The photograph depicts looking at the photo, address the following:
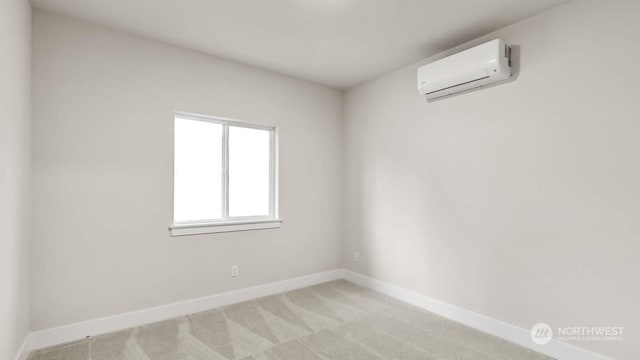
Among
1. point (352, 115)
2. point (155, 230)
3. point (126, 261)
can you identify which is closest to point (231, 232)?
point (155, 230)

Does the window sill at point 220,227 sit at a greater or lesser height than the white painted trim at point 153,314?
greater

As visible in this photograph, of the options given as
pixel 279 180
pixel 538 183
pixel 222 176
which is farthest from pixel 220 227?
pixel 538 183

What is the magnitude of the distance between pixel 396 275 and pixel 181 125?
113 inches

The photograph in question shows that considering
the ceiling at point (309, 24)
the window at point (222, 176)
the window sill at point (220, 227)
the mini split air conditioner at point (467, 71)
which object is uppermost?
the ceiling at point (309, 24)

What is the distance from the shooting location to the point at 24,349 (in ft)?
7.13

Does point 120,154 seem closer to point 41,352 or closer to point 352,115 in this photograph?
point 41,352

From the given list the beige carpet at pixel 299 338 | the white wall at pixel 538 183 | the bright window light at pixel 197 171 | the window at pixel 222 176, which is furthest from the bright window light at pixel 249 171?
the white wall at pixel 538 183

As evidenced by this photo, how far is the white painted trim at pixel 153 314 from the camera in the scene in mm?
2376

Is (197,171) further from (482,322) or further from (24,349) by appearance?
(482,322)

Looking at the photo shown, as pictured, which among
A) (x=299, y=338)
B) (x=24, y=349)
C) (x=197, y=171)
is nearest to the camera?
(x=24, y=349)

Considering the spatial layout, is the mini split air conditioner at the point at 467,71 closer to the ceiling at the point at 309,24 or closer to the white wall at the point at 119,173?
the ceiling at the point at 309,24

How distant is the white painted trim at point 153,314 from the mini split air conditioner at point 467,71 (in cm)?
266

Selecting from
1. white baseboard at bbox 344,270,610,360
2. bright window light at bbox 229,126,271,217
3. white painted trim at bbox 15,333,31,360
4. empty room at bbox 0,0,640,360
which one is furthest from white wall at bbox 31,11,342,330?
white baseboard at bbox 344,270,610,360

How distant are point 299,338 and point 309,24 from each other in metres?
2.66
